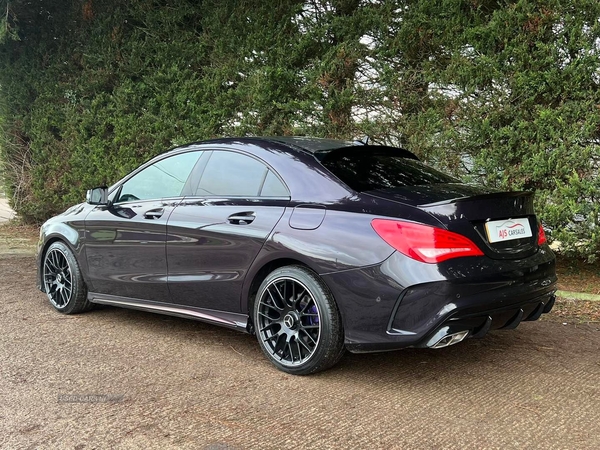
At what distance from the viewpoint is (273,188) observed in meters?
4.03

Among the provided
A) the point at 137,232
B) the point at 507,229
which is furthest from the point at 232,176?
the point at 507,229

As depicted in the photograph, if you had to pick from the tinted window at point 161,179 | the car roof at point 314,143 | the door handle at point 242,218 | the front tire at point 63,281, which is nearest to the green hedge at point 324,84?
the car roof at point 314,143

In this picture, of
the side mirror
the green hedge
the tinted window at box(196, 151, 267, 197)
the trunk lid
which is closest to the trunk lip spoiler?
the trunk lid

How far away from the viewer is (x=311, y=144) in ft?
13.9

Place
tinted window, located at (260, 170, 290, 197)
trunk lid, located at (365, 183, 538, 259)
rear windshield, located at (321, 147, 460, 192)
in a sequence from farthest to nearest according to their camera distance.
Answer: tinted window, located at (260, 170, 290, 197) → rear windshield, located at (321, 147, 460, 192) → trunk lid, located at (365, 183, 538, 259)

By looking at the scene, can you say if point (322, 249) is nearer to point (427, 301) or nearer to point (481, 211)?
point (427, 301)

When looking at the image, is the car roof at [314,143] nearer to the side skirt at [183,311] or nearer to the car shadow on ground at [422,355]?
the side skirt at [183,311]

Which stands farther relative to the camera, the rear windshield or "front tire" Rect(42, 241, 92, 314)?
"front tire" Rect(42, 241, 92, 314)

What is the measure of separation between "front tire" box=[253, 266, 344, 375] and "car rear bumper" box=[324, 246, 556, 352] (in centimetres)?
10

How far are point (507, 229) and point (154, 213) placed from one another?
8.75ft

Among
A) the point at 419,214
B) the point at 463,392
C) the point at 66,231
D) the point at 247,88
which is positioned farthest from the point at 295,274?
the point at 247,88

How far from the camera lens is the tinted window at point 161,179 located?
4.66 metres

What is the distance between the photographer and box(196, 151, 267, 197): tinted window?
4.16m

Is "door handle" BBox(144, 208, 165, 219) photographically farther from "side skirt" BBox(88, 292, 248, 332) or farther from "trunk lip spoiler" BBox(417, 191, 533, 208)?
"trunk lip spoiler" BBox(417, 191, 533, 208)
